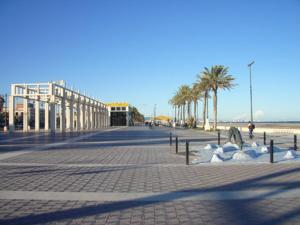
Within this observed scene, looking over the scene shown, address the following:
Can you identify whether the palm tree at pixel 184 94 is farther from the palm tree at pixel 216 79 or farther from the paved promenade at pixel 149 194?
the paved promenade at pixel 149 194

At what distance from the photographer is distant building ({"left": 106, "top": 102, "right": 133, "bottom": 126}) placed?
100250 millimetres

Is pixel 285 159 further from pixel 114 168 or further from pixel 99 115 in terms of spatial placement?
pixel 99 115

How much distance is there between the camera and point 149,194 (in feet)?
26.7

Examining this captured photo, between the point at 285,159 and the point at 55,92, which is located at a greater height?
the point at 55,92

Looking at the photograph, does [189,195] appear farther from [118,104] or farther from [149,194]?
[118,104]

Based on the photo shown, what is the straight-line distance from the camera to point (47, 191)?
27.6ft

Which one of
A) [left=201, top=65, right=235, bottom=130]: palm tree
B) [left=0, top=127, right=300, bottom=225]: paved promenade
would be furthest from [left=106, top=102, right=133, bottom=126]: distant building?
[left=0, top=127, right=300, bottom=225]: paved promenade

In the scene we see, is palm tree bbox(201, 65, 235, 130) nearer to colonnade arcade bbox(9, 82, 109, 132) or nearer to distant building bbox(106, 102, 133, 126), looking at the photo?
colonnade arcade bbox(9, 82, 109, 132)

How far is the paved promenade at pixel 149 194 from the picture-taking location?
6.22 m

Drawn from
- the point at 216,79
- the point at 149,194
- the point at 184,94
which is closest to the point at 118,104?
the point at 184,94

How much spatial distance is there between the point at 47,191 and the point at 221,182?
456cm

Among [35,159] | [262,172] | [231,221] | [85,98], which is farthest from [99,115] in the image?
[231,221]

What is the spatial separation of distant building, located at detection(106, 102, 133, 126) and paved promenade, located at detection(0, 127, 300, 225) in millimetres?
87170

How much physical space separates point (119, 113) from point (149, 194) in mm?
94348
